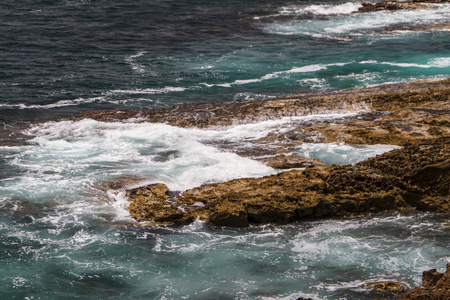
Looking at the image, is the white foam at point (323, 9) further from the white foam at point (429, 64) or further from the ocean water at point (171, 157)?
the white foam at point (429, 64)

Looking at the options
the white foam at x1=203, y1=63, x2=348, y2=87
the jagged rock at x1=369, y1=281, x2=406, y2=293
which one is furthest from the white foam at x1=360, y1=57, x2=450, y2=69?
the jagged rock at x1=369, y1=281, x2=406, y2=293

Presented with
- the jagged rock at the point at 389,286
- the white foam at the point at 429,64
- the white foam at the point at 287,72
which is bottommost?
the jagged rock at the point at 389,286

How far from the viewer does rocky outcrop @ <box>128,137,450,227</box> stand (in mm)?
13359

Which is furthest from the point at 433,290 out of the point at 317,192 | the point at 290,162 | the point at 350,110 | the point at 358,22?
the point at 358,22

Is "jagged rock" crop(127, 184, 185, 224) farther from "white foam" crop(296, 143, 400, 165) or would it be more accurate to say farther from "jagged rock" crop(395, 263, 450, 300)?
"jagged rock" crop(395, 263, 450, 300)

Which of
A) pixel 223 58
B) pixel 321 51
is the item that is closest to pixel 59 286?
pixel 223 58

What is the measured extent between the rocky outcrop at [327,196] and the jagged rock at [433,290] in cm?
365

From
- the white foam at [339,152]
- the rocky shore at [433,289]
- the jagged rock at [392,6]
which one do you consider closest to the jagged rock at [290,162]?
the white foam at [339,152]

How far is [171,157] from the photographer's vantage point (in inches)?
691

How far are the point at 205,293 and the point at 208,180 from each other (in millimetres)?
4795

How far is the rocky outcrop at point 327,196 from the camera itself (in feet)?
43.8

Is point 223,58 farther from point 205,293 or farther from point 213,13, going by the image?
point 205,293

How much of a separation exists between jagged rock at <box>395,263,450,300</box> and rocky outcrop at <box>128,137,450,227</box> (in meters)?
3.65

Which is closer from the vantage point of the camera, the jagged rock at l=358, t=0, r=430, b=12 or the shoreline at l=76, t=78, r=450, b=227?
the shoreline at l=76, t=78, r=450, b=227
